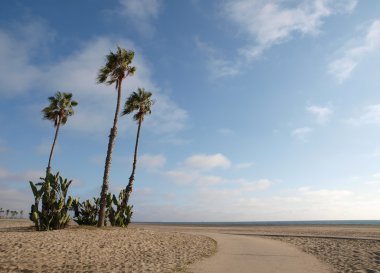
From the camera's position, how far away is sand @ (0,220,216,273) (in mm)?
12086

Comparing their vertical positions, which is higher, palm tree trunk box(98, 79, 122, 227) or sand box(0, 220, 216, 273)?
palm tree trunk box(98, 79, 122, 227)

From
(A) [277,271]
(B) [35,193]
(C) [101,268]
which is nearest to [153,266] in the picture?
(C) [101,268]

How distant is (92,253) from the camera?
14.8 m

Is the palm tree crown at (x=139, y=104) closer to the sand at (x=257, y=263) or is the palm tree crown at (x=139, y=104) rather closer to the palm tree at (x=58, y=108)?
the palm tree at (x=58, y=108)

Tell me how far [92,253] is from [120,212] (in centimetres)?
1518

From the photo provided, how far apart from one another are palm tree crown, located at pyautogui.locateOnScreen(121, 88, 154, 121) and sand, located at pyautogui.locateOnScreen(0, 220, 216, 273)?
1755 centimetres

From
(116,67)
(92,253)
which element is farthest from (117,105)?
(92,253)

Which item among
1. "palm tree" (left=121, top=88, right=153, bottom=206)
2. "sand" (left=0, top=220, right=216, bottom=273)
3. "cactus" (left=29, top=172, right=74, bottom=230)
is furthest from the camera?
"palm tree" (left=121, top=88, right=153, bottom=206)

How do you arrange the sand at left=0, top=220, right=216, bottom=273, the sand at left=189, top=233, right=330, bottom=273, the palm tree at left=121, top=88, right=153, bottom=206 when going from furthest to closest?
the palm tree at left=121, top=88, right=153, bottom=206
the sand at left=189, top=233, right=330, bottom=273
the sand at left=0, top=220, right=216, bottom=273

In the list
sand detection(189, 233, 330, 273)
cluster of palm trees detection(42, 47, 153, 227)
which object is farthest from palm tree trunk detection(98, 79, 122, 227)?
sand detection(189, 233, 330, 273)

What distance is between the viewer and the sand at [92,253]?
12.1 metres

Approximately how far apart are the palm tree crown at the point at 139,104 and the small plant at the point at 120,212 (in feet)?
28.1

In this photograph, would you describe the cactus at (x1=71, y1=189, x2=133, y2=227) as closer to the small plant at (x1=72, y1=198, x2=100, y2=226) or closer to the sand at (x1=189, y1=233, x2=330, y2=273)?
the small plant at (x1=72, y1=198, x2=100, y2=226)

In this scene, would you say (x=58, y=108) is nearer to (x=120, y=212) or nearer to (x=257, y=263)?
(x=120, y=212)
